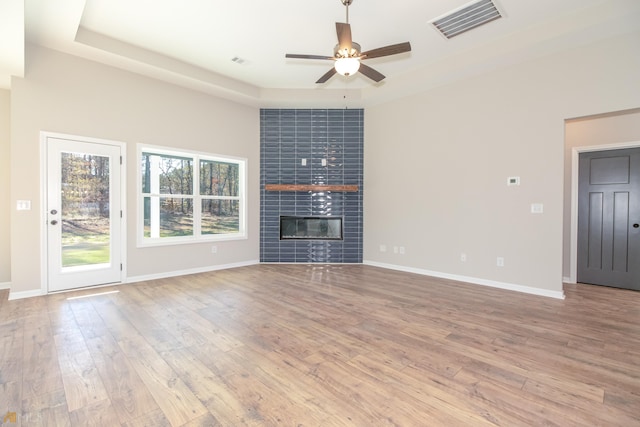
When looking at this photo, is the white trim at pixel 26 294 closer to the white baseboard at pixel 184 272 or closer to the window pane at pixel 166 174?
the white baseboard at pixel 184 272

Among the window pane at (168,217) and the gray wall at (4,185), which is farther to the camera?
the window pane at (168,217)

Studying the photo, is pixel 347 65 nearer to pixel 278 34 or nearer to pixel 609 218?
pixel 278 34

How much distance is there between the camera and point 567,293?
3.89 meters

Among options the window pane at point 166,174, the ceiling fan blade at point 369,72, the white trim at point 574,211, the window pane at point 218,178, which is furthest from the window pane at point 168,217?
the white trim at point 574,211

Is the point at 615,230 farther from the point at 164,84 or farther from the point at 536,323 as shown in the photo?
the point at 164,84

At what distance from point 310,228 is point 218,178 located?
1.97 metres

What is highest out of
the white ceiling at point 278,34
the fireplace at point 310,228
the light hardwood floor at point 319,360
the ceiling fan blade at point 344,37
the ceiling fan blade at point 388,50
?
the white ceiling at point 278,34

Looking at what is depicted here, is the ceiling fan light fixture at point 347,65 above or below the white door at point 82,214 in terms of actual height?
above

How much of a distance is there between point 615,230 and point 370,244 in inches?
141

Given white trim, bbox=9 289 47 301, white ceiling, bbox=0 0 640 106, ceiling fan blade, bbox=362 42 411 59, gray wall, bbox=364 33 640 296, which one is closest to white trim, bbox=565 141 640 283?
gray wall, bbox=364 33 640 296

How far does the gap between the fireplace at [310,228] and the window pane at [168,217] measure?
1720 millimetres

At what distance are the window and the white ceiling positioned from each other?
49.2 inches

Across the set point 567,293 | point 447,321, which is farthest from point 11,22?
point 567,293

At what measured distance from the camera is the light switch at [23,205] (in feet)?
11.5
